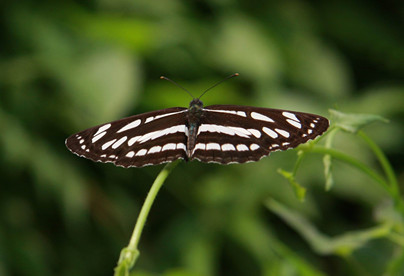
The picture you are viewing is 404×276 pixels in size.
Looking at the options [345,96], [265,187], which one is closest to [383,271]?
[265,187]

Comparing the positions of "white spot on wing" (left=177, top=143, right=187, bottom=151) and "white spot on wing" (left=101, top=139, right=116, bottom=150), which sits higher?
"white spot on wing" (left=101, top=139, right=116, bottom=150)

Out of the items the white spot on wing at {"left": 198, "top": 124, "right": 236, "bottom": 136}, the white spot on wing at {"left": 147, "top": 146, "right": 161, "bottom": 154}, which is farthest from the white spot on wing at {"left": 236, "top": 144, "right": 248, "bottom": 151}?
the white spot on wing at {"left": 147, "top": 146, "right": 161, "bottom": 154}

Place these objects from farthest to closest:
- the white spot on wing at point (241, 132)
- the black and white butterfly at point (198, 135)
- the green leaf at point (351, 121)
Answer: the white spot on wing at point (241, 132) → the black and white butterfly at point (198, 135) → the green leaf at point (351, 121)

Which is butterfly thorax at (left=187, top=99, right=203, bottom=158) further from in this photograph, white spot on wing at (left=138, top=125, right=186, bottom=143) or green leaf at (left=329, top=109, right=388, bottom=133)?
green leaf at (left=329, top=109, right=388, bottom=133)

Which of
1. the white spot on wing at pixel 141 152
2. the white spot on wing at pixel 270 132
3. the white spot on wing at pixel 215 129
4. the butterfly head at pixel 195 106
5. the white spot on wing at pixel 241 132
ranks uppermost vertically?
the butterfly head at pixel 195 106

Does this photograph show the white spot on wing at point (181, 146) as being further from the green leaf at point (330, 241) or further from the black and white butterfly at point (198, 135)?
the green leaf at point (330, 241)

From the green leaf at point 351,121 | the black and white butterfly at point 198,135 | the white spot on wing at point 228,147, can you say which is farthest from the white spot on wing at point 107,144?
the green leaf at point 351,121

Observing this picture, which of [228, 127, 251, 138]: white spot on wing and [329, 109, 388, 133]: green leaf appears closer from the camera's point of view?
[329, 109, 388, 133]: green leaf

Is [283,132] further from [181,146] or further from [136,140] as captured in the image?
[136,140]
